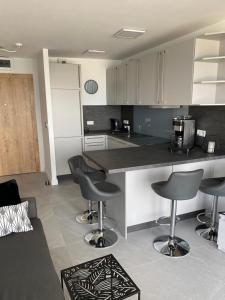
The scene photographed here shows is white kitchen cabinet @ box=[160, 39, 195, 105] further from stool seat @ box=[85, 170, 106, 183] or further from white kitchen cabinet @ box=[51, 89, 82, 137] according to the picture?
white kitchen cabinet @ box=[51, 89, 82, 137]

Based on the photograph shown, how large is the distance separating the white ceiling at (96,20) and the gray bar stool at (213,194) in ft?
6.09

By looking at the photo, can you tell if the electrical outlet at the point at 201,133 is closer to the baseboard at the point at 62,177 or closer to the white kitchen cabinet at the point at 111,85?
the white kitchen cabinet at the point at 111,85

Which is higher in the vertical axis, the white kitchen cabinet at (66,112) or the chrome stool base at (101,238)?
the white kitchen cabinet at (66,112)

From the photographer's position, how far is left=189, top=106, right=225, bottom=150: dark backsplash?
306 cm

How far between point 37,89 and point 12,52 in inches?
38.4

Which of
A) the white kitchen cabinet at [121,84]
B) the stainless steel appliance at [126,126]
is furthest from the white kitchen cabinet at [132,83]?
the stainless steel appliance at [126,126]

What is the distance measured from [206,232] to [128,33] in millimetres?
2774

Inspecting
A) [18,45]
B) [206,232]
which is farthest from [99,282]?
[18,45]

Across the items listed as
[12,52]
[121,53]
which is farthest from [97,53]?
[12,52]

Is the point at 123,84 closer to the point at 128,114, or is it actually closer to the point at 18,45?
the point at 128,114

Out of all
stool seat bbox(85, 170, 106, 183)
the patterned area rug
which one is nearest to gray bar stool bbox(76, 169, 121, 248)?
stool seat bbox(85, 170, 106, 183)

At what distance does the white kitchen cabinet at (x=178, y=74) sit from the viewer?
114 inches

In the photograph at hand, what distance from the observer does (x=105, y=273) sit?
1655 millimetres

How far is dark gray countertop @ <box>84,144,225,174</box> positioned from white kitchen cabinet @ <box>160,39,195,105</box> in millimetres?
695
